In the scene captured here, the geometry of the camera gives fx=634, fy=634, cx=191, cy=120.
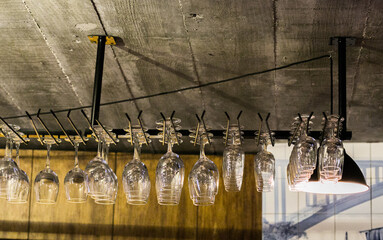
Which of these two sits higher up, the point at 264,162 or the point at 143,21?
the point at 143,21

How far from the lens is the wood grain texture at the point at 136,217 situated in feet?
16.4

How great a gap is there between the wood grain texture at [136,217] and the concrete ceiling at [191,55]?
2.88 ft

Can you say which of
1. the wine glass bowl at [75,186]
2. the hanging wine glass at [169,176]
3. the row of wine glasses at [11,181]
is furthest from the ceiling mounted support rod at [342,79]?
the row of wine glasses at [11,181]

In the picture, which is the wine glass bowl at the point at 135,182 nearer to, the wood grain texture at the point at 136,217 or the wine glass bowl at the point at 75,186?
the wine glass bowl at the point at 75,186

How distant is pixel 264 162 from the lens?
258 cm

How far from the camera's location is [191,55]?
11.0 feet

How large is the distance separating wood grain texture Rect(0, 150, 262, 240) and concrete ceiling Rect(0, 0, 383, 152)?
88 centimetres

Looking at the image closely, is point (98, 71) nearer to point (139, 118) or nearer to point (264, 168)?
point (139, 118)

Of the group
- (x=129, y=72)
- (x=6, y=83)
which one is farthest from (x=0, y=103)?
(x=129, y=72)

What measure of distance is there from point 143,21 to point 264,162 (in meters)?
0.95

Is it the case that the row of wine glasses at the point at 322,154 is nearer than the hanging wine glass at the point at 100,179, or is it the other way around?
the row of wine glasses at the point at 322,154

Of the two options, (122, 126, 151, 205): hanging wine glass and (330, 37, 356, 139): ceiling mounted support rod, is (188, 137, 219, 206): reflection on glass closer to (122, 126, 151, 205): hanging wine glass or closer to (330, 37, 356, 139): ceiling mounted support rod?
(122, 126, 151, 205): hanging wine glass

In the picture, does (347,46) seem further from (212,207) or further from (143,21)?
(212,207)

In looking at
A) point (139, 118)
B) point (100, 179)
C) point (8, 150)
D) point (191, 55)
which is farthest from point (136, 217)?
point (139, 118)
